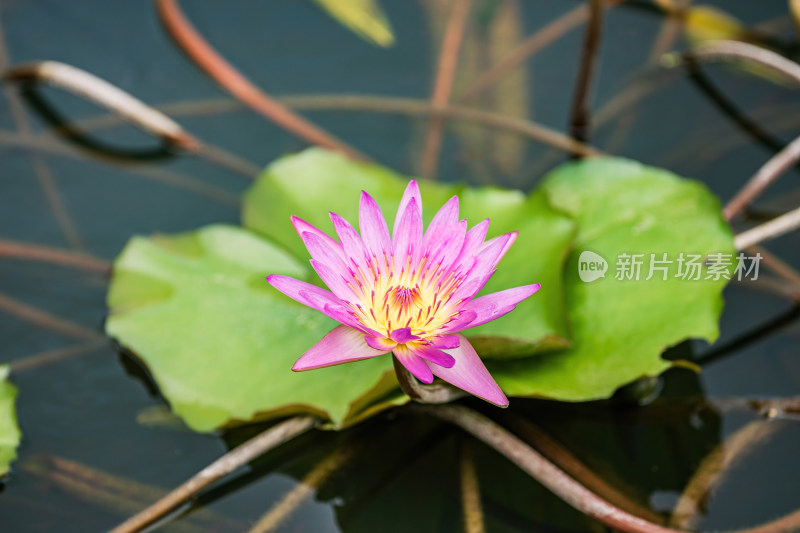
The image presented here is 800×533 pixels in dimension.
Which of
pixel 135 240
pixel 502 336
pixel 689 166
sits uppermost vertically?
pixel 689 166

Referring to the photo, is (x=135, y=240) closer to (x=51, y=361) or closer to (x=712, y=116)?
(x=51, y=361)

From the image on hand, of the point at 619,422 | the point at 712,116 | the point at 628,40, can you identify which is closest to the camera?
the point at 619,422

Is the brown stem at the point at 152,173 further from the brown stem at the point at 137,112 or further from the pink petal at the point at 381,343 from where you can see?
the pink petal at the point at 381,343

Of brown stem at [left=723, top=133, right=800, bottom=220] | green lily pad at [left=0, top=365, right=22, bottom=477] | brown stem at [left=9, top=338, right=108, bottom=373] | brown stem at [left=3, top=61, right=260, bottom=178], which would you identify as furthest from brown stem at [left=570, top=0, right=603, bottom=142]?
green lily pad at [left=0, top=365, right=22, bottom=477]

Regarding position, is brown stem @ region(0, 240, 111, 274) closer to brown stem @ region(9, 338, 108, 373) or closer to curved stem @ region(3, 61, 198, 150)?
brown stem @ region(9, 338, 108, 373)

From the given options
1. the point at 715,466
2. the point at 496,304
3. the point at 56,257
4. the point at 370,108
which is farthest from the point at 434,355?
the point at 370,108


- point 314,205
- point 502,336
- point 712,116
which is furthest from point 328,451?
point 712,116

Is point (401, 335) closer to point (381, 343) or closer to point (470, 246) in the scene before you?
point (381, 343)

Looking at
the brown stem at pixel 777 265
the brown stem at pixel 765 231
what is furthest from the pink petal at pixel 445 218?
the brown stem at pixel 777 265
